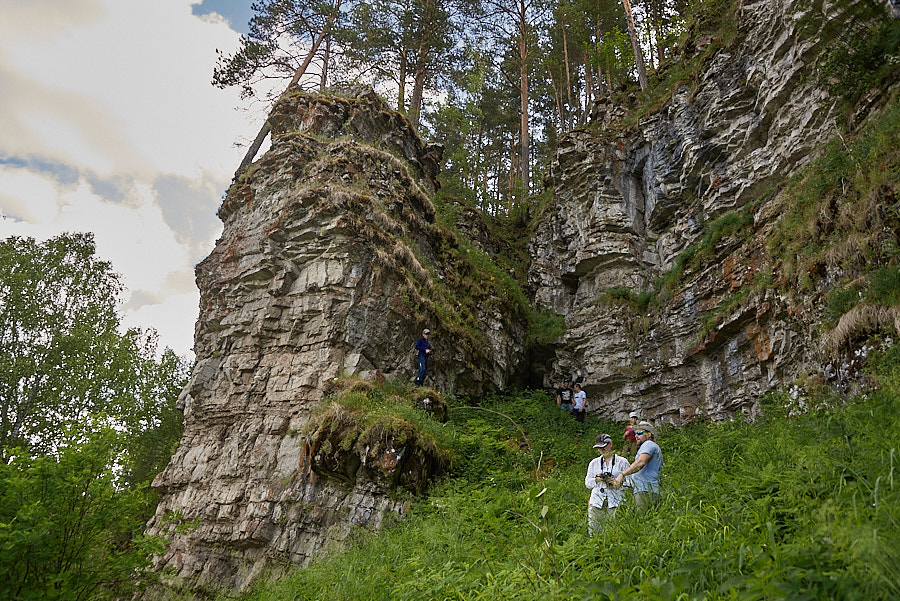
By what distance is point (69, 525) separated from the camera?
21.2 ft

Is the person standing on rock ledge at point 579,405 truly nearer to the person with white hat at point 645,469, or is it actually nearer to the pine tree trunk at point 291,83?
the person with white hat at point 645,469

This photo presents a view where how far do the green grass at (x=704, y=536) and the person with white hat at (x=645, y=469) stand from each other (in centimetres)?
27

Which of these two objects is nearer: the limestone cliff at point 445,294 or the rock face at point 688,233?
the limestone cliff at point 445,294

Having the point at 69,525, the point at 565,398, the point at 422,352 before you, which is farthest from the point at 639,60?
the point at 69,525

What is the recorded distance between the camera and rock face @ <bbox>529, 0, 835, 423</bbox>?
11040mm

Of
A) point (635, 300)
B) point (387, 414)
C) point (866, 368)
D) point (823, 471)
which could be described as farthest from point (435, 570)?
point (635, 300)

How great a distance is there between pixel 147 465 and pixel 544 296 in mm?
16942

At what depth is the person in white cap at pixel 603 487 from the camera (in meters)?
4.76

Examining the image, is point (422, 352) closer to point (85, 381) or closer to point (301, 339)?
point (301, 339)

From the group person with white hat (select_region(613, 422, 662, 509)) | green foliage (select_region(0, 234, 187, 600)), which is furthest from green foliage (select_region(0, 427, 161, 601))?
person with white hat (select_region(613, 422, 662, 509))

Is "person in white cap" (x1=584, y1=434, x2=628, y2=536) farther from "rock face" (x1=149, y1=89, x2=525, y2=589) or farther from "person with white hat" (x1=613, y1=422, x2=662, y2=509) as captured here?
"rock face" (x1=149, y1=89, x2=525, y2=589)

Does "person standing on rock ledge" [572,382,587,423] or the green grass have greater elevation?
"person standing on rock ledge" [572,382,587,423]

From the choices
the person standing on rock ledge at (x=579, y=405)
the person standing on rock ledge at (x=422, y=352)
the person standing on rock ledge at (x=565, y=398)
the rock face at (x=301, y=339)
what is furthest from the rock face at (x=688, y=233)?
the person standing on rock ledge at (x=422, y=352)

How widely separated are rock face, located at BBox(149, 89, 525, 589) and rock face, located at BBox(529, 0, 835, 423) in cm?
339
